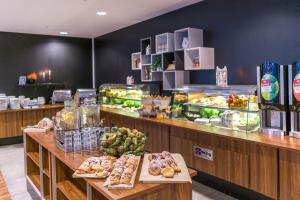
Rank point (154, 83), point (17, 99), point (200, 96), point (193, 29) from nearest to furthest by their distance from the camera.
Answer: point (200, 96) → point (193, 29) → point (154, 83) → point (17, 99)

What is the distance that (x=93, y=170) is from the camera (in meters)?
1.90

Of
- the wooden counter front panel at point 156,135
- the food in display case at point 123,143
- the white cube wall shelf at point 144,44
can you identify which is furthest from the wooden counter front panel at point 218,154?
the white cube wall shelf at point 144,44

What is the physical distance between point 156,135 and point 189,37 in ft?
5.35

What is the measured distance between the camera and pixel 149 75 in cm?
534

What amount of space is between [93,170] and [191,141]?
185 centimetres

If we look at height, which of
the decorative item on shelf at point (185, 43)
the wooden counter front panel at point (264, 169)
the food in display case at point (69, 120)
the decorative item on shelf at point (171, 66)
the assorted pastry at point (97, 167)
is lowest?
the wooden counter front panel at point (264, 169)

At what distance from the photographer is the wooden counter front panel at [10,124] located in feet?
19.6

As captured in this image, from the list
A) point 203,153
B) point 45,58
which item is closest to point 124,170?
point 203,153

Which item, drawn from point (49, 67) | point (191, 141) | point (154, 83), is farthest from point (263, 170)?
point (49, 67)

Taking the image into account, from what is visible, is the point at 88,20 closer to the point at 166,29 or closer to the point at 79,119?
the point at 166,29

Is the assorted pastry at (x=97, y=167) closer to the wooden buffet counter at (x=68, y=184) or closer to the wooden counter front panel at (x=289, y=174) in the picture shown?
the wooden buffet counter at (x=68, y=184)

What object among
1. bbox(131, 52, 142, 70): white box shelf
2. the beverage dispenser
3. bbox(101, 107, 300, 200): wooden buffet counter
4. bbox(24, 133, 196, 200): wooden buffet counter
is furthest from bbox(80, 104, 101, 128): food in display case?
bbox(131, 52, 142, 70): white box shelf

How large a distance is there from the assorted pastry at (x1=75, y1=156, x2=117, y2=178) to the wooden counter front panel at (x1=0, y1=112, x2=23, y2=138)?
483 centimetres

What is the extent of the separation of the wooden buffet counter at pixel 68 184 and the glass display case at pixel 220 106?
57.3 inches
